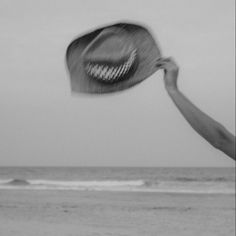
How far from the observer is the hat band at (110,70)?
4.89ft

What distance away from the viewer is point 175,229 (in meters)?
13.5

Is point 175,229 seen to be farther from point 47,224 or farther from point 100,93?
point 100,93

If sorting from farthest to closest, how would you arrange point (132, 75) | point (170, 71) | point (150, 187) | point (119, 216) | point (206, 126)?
1. point (150, 187)
2. point (119, 216)
3. point (132, 75)
4. point (170, 71)
5. point (206, 126)

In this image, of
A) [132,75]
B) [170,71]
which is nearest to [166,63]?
[170,71]

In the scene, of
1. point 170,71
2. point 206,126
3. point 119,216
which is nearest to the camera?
point 206,126

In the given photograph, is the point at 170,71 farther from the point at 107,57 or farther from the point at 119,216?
the point at 119,216

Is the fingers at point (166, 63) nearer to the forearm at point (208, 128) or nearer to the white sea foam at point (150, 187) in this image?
the forearm at point (208, 128)

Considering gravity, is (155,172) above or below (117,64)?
below

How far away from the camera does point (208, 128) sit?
1.13 meters

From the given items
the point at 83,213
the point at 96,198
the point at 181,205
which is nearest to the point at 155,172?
the point at 96,198

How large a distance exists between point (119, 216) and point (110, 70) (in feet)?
48.4

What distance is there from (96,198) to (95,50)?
20.9 metres

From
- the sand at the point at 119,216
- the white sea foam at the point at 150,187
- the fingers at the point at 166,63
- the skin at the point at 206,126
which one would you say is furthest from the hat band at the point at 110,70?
the white sea foam at the point at 150,187

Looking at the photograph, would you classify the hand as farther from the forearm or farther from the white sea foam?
the white sea foam
